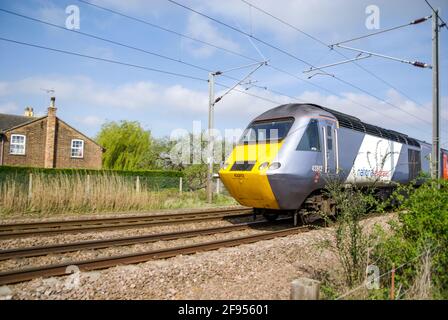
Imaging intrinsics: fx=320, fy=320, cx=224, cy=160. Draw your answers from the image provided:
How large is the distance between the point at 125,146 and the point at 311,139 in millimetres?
30920

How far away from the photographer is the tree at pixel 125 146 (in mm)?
35938

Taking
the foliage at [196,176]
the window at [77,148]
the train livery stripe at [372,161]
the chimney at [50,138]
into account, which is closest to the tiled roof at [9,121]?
the chimney at [50,138]

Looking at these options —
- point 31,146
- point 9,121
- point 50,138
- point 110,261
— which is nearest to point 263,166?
point 110,261

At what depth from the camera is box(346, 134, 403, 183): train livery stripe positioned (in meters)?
10.8

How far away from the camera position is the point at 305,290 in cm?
352

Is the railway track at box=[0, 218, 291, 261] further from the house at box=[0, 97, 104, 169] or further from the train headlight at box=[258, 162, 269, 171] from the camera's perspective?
the house at box=[0, 97, 104, 169]

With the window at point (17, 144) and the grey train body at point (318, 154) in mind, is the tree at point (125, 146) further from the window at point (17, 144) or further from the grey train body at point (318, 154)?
the grey train body at point (318, 154)

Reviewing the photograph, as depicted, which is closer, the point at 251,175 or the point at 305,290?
the point at 305,290

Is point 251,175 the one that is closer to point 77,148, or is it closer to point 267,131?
point 267,131

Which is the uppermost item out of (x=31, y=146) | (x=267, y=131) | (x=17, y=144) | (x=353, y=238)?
(x=17, y=144)

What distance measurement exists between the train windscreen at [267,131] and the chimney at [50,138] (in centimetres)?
2695

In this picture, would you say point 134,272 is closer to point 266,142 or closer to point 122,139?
point 266,142
